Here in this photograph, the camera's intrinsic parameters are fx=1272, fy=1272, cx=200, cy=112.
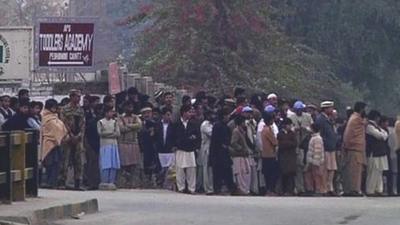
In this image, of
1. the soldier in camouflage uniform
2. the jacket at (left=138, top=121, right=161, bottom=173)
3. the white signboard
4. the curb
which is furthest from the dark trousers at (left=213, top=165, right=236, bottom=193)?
the curb

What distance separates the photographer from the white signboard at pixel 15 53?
22994mm

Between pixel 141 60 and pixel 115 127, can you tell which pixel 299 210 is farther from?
pixel 141 60

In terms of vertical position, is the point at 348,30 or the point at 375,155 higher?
the point at 348,30

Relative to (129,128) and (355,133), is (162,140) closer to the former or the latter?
(129,128)

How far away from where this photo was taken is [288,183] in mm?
25734

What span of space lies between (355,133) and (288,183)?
5.55 ft

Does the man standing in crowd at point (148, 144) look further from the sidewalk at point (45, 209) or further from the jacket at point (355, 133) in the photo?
the sidewalk at point (45, 209)

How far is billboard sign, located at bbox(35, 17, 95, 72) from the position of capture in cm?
2819

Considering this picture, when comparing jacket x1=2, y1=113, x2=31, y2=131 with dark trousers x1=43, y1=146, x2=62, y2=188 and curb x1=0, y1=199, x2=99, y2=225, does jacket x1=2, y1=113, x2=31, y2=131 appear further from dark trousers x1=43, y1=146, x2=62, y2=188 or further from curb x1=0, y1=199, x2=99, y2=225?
curb x1=0, y1=199, x2=99, y2=225

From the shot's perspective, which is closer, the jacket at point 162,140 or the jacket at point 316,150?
the jacket at point 316,150

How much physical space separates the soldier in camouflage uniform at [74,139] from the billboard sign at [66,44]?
3.87m

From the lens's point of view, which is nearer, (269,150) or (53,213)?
(53,213)

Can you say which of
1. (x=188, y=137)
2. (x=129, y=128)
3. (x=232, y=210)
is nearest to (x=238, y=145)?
(x=188, y=137)

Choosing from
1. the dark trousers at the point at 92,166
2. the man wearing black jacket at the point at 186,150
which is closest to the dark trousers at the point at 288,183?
the man wearing black jacket at the point at 186,150
